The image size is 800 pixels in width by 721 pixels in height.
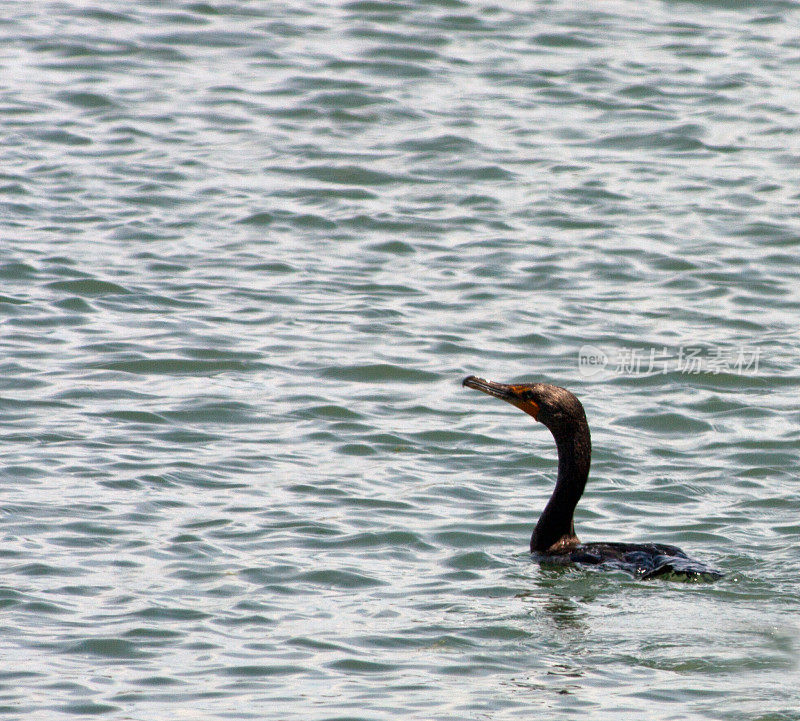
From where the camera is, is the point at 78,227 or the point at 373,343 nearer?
the point at 373,343

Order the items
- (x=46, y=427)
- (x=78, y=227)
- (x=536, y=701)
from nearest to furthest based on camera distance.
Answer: (x=536, y=701), (x=46, y=427), (x=78, y=227)

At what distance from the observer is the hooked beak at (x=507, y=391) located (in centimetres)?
996

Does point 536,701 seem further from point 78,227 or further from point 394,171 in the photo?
point 394,171

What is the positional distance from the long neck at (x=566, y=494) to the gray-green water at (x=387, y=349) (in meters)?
0.19

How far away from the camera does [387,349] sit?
42.0 ft

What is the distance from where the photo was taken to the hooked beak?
996 centimetres

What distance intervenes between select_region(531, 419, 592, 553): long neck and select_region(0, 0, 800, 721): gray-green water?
19 centimetres

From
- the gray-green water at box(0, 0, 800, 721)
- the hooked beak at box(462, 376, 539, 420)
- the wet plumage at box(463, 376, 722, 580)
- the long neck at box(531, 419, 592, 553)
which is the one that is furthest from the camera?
the hooked beak at box(462, 376, 539, 420)

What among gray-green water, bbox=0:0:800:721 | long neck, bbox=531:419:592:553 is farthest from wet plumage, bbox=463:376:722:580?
gray-green water, bbox=0:0:800:721

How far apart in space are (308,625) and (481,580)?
1.22 meters

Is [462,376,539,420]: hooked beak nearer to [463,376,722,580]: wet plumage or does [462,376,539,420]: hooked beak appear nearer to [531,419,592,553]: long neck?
[463,376,722,580]: wet plumage

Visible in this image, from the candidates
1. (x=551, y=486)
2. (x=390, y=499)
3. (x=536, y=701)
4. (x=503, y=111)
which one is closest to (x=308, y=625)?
(x=536, y=701)

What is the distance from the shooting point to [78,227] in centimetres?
1488

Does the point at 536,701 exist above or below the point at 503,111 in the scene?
below
